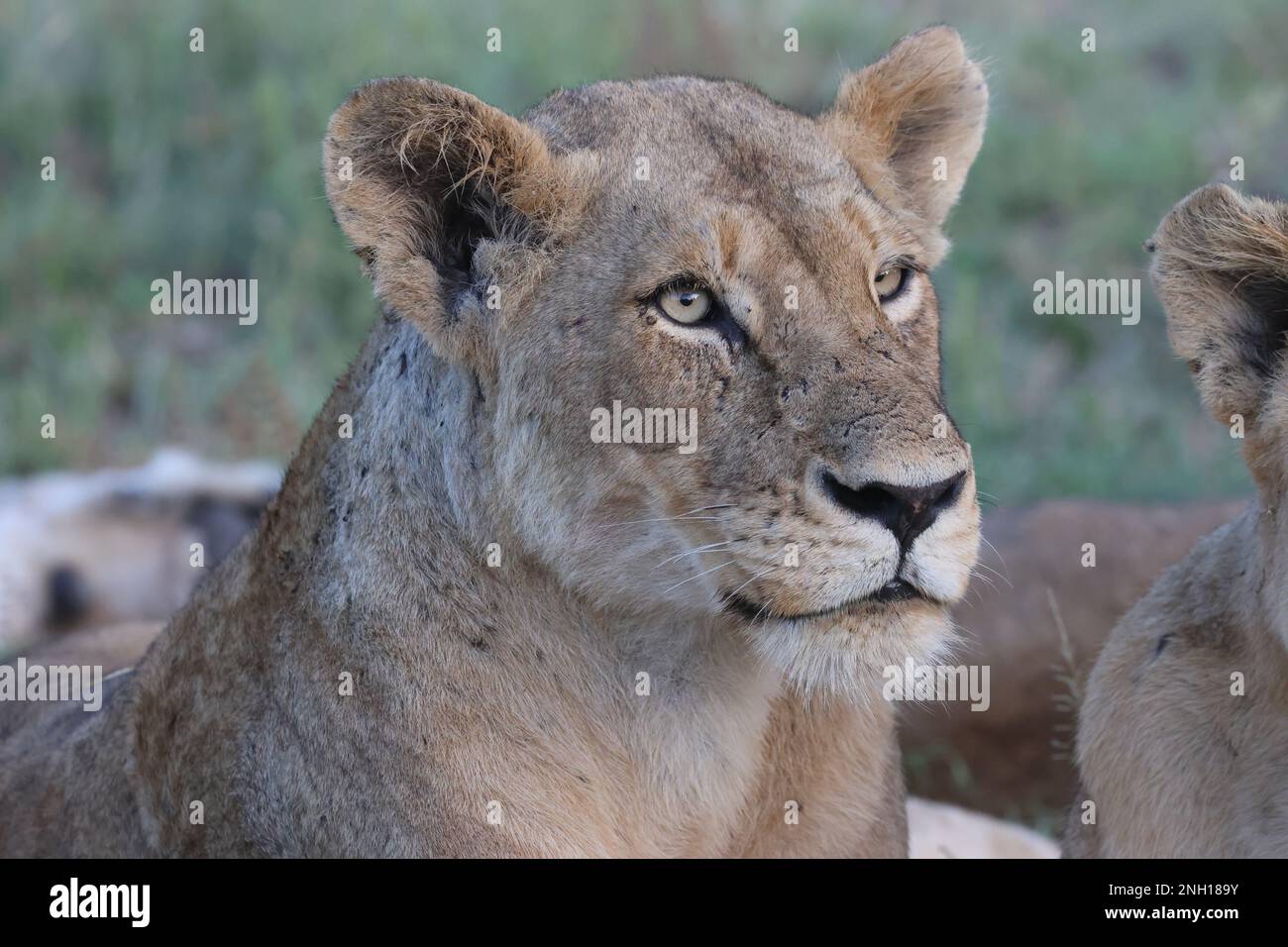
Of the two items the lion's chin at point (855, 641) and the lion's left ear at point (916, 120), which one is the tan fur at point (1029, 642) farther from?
the lion's chin at point (855, 641)

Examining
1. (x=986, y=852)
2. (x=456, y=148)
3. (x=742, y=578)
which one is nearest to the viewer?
(x=742, y=578)

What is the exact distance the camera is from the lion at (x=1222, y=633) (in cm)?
308

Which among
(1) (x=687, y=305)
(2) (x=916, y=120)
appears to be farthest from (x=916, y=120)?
(1) (x=687, y=305)

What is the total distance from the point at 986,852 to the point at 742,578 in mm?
2043

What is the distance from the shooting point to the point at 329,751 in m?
3.06

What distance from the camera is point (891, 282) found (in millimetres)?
3070

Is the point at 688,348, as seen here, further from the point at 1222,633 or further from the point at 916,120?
the point at 1222,633

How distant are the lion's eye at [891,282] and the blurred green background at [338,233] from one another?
12.6 feet

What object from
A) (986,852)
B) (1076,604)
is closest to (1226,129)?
(1076,604)

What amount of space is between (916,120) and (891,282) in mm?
573

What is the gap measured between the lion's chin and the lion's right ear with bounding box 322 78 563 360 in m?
0.74

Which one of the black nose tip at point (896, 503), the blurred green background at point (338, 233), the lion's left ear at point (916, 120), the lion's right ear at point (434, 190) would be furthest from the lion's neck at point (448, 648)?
the blurred green background at point (338, 233)
